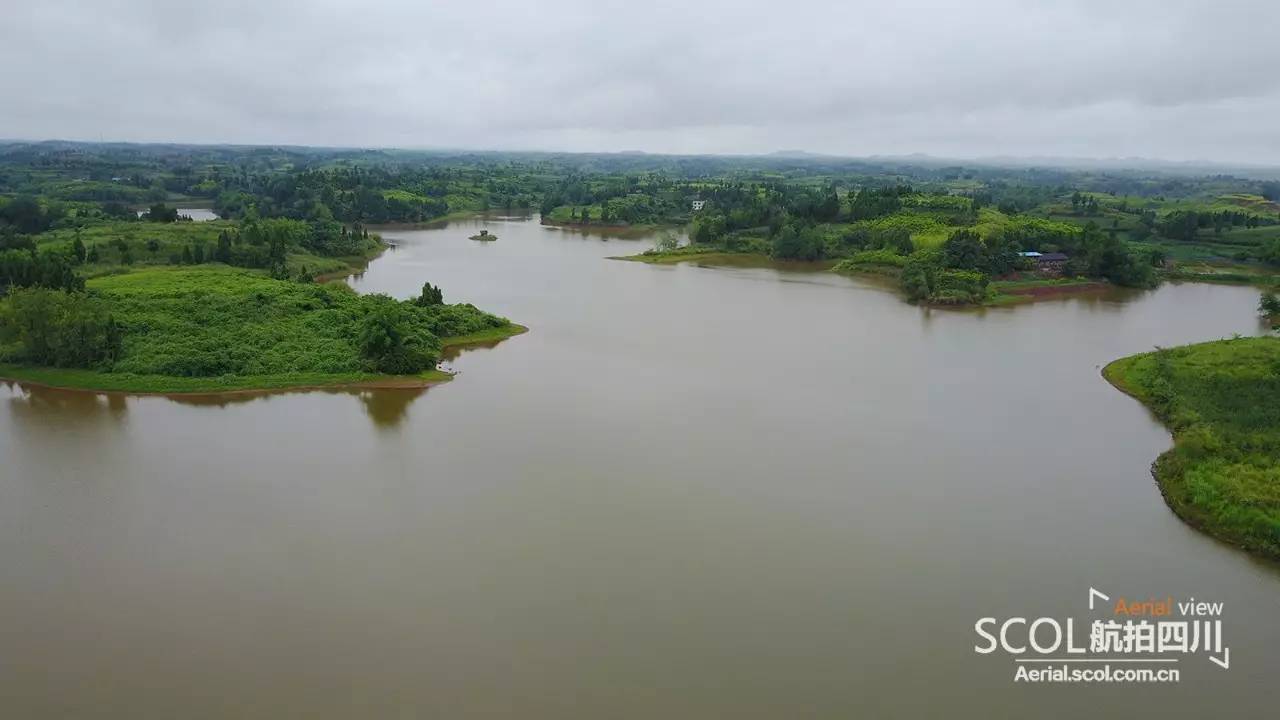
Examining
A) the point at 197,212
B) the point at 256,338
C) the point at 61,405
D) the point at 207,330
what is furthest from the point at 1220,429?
the point at 197,212

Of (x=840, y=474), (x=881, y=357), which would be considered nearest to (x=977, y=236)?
(x=881, y=357)

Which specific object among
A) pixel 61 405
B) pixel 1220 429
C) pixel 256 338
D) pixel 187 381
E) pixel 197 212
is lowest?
pixel 61 405

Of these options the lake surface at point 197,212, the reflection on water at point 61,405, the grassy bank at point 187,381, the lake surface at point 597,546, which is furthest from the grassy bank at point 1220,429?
the lake surface at point 197,212

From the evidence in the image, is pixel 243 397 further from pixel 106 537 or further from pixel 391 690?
pixel 391 690

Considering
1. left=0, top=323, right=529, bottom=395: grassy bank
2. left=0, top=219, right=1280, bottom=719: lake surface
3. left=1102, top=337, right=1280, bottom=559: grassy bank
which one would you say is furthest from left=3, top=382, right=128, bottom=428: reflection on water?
left=1102, top=337, right=1280, bottom=559: grassy bank

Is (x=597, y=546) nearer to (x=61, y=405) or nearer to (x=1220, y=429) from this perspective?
(x=1220, y=429)

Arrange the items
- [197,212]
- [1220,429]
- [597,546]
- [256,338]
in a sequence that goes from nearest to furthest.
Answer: [597,546], [1220,429], [256,338], [197,212]

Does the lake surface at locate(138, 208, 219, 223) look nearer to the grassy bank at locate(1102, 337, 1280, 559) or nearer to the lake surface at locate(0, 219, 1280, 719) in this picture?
the lake surface at locate(0, 219, 1280, 719)
